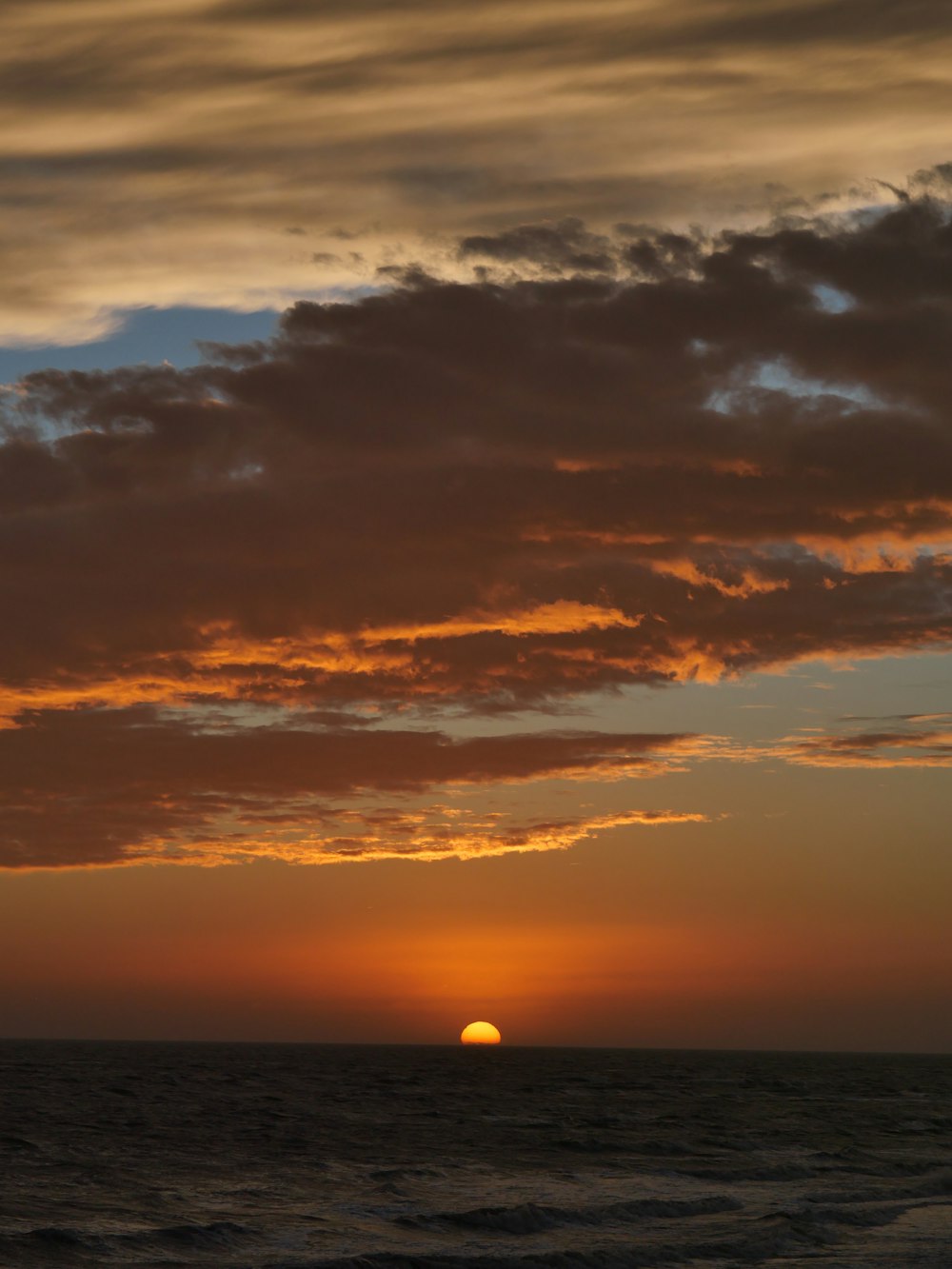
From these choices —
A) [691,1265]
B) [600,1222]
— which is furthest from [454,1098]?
[691,1265]

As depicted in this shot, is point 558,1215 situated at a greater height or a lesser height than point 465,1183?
greater

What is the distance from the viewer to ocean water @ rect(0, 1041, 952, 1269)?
32.4 meters

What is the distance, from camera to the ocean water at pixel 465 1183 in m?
32.4

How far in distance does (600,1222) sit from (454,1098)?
205ft

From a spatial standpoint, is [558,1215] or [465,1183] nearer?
[558,1215]

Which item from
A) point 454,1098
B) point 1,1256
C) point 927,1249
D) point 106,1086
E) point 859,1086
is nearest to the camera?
point 1,1256

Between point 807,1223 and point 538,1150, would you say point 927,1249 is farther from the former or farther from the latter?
point 538,1150

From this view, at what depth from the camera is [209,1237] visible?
3300 centimetres

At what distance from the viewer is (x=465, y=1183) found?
45.6 metres

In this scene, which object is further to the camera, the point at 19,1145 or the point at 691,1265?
the point at 19,1145

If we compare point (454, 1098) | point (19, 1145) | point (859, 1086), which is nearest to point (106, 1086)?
point (454, 1098)

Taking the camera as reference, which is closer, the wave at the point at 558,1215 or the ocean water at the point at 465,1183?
the ocean water at the point at 465,1183

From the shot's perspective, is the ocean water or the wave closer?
the ocean water

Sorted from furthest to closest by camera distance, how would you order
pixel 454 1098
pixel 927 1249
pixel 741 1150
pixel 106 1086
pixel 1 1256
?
pixel 106 1086
pixel 454 1098
pixel 741 1150
pixel 927 1249
pixel 1 1256
